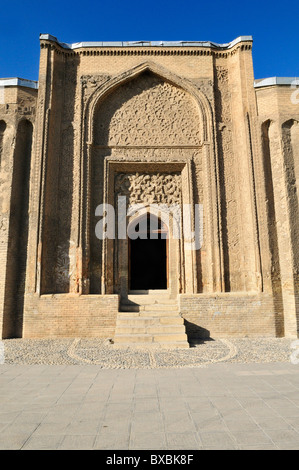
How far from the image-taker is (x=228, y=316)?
280 inches

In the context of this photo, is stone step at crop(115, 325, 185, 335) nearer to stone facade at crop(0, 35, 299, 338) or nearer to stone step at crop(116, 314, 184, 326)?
stone step at crop(116, 314, 184, 326)

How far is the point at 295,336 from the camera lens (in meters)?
7.07

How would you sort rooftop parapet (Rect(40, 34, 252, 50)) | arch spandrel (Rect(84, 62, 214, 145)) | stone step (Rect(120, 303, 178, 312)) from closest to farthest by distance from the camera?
stone step (Rect(120, 303, 178, 312))
arch spandrel (Rect(84, 62, 214, 145))
rooftop parapet (Rect(40, 34, 252, 50))

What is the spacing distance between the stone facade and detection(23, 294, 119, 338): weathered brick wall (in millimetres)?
25

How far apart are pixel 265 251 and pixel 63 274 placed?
5.54 m

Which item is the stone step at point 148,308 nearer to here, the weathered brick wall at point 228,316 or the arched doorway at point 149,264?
the weathered brick wall at point 228,316

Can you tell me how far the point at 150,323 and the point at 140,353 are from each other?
1261 millimetres

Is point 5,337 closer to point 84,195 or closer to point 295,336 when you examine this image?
point 84,195

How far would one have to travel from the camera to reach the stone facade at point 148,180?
23.8ft

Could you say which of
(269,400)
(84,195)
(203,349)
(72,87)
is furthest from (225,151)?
(269,400)

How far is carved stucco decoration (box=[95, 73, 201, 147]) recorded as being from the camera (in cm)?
867
